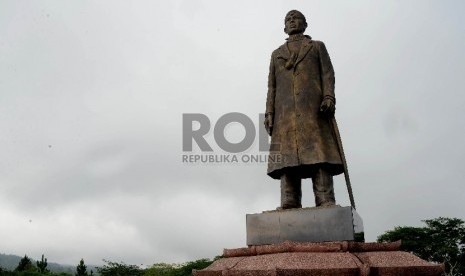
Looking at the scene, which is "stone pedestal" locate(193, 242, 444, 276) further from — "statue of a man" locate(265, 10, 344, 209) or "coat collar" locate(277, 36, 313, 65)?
"coat collar" locate(277, 36, 313, 65)

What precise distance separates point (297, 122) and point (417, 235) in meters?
32.4

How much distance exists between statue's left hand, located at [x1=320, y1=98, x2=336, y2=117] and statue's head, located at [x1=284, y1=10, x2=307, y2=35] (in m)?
1.31

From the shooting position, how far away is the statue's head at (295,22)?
20.3 ft

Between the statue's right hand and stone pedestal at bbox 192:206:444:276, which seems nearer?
stone pedestal at bbox 192:206:444:276

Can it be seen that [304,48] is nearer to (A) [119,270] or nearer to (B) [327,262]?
(B) [327,262]

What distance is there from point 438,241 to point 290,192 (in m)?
31.9

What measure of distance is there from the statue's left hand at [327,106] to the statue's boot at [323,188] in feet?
2.54

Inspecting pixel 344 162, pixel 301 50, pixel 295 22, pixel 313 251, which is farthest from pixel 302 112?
pixel 313 251

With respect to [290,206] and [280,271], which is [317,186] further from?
[280,271]

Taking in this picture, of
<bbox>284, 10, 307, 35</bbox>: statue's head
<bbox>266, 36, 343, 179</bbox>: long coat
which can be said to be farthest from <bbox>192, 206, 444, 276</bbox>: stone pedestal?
<bbox>284, 10, 307, 35</bbox>: statue's head

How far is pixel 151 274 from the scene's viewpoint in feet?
133

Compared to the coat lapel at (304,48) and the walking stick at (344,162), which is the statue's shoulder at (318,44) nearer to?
the coat lapel at (304,48)

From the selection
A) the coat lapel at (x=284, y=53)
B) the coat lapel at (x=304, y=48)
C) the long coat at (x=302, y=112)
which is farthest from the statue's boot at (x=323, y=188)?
the coat lapel at (x=284, y=53)

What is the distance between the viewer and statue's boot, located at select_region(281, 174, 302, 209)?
17.7 ft
